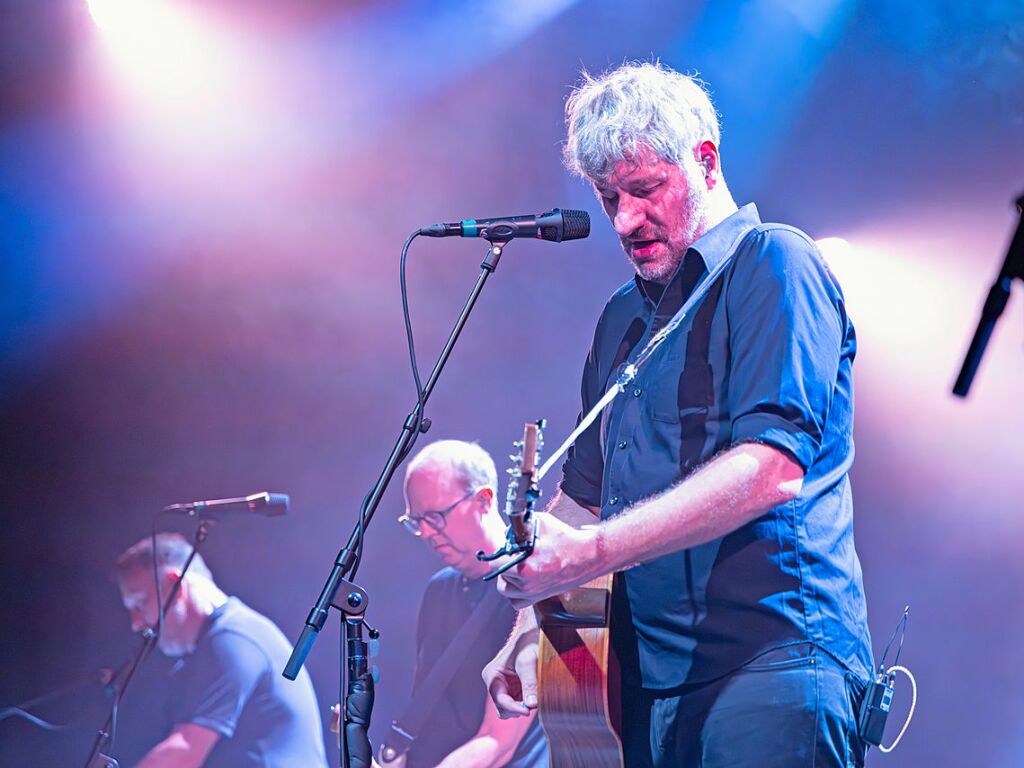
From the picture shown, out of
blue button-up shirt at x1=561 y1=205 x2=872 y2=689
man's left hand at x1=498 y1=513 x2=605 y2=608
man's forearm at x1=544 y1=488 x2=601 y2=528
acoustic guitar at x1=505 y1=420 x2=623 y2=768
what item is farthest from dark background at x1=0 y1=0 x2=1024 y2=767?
man's left hand at x1=498 y1=513 x2=605 y2=608

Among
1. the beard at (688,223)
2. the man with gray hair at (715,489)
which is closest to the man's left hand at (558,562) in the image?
the man with gray hair at (715,489)

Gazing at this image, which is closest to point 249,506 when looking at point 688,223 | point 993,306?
point 688,223

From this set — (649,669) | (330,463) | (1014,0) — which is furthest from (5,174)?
(1014,0)

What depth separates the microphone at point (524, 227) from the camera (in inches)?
106

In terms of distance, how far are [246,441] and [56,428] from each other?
1.09 meters

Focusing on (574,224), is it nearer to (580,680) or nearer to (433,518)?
(580,680)

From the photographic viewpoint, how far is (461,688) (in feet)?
15.5

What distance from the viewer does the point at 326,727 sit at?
20.9 ft

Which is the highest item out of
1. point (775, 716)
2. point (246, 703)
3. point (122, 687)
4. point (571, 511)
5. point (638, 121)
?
point (638, 121)

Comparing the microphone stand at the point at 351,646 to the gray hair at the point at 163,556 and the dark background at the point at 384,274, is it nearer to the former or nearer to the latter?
the gray hair at the point at 163,556

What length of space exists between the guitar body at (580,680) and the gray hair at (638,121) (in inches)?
42.3

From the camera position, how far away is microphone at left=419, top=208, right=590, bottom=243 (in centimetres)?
270

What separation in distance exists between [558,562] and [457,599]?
3068mm

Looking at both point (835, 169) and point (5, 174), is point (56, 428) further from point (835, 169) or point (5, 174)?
point (835, 169)
